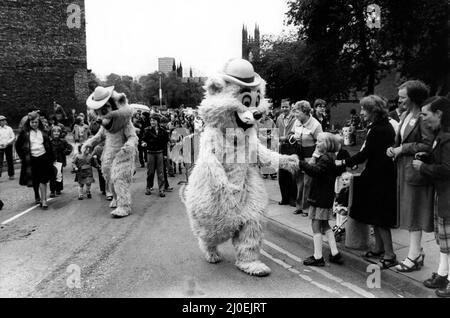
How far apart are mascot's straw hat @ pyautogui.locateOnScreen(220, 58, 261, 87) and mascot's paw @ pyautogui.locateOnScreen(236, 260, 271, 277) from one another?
2111 millimetres

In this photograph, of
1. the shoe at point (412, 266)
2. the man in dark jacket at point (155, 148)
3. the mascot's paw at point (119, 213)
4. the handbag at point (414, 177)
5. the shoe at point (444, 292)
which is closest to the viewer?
the shoe at point (444, 292)

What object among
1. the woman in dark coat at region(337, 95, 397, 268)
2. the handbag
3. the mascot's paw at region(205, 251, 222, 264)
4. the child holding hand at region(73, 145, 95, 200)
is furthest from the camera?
the child holding hand at region(73, 145, 95, 200)

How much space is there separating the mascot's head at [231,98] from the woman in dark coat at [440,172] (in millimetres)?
1883

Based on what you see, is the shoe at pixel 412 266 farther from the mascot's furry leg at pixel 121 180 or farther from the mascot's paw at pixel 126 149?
the mascot's paw at pixel 126 149

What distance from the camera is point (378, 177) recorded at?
15.7ft

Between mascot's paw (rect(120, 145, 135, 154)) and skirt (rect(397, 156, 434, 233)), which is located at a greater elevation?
mascot's paw (rect(120, 145, 135, 154))

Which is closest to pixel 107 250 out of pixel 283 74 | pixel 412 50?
pixel 412 50

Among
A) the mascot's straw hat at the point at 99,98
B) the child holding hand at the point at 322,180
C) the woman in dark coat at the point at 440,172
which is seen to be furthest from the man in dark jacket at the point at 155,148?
the woman in dark coat at the point at 440,172

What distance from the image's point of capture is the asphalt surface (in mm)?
4324

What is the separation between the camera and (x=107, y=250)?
18.8 ft

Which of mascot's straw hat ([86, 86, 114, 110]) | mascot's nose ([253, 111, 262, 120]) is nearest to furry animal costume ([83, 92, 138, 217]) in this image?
mascot's straw hat ([86, 86, 114, 110])

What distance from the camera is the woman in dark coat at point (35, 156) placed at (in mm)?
8320

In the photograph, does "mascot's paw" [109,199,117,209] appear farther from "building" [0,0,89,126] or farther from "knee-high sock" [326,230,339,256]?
"building" [0,0,89,126]

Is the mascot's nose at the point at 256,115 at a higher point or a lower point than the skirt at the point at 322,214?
higher
